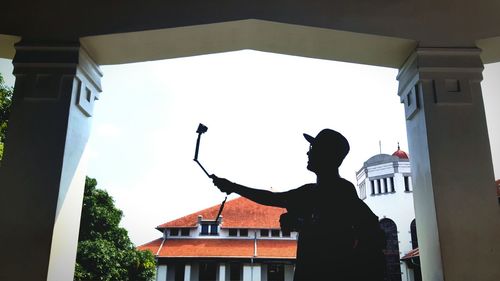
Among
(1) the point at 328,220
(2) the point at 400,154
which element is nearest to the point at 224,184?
(1) the point at 328,220

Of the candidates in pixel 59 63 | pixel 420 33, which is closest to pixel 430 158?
pixel 420 33

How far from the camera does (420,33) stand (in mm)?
2260

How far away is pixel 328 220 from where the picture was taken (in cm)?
198

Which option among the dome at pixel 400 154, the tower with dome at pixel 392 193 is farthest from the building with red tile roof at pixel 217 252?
the dome at pixel 400 154

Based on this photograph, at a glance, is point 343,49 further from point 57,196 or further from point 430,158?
point 57,196

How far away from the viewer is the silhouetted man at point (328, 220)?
6.23 feet

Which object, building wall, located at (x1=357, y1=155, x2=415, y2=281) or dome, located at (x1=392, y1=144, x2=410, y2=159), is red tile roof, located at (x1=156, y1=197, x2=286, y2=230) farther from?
dome, located at (x1=392, y1=144, x2=410, y2=159)

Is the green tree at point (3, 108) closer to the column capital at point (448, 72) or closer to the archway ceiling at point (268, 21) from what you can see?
the archway ceiling at point (268, 21)

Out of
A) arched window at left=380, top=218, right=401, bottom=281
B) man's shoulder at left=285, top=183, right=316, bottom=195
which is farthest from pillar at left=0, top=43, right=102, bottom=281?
arched window at left=380, top=218, right=401, bottom=281

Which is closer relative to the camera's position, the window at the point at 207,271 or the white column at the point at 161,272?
the white column at the point at 161,272

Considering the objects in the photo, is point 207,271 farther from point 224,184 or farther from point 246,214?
point 224,184

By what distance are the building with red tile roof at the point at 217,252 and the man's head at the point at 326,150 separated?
42.7 ft

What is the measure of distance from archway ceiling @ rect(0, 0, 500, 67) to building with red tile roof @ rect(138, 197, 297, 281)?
13043mm

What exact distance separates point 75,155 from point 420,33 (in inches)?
83.6
